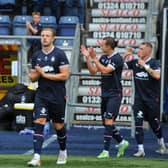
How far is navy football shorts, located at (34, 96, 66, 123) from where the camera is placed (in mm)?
8602

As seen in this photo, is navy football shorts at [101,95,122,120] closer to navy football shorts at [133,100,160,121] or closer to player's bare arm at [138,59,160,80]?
navy football shorts at [133,100,160,121]

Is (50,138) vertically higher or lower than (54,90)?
lower

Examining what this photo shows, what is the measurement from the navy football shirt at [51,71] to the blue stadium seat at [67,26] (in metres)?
8.01

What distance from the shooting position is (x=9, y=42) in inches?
602

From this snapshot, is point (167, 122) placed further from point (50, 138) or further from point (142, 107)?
point (142, 107)

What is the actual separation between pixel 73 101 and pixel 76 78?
746 millimetres

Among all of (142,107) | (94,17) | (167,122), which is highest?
(94,17)

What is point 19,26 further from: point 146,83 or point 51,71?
point 51,71

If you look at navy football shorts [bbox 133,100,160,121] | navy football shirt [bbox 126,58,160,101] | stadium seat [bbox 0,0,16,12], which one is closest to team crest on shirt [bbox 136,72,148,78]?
navy football shirt [bbox 126,58,160,101]

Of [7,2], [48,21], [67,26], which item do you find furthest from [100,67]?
[7,2]

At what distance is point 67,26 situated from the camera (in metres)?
16.7

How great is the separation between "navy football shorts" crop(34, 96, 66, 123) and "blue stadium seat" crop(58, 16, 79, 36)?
26.5 ft

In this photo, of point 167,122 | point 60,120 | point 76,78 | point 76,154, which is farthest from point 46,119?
point 167,122

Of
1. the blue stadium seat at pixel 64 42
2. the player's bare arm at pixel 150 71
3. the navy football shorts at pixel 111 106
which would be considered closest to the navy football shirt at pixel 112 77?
the navy football shorts at pixel 111 106
